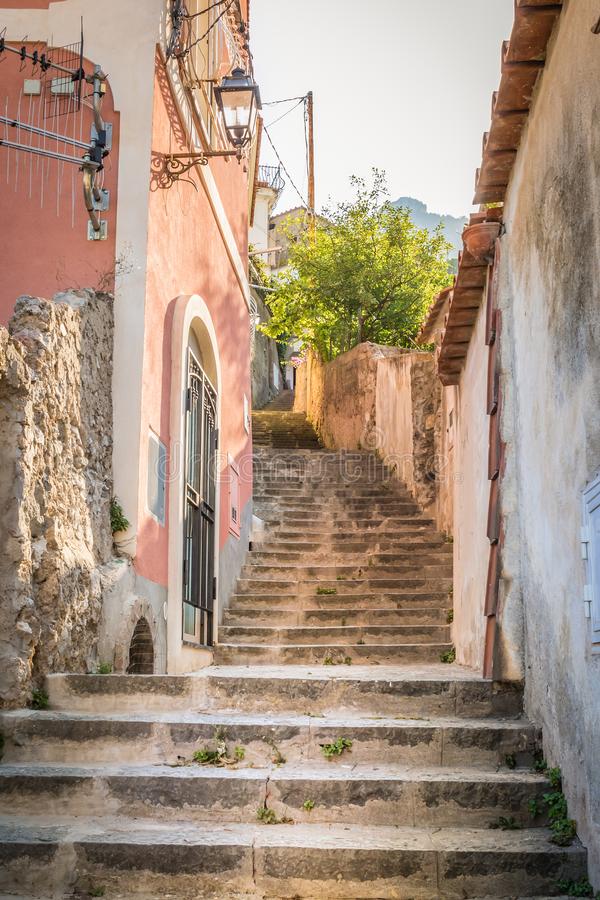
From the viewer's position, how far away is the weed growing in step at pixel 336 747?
4520mm

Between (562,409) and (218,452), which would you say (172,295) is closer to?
(218,452)

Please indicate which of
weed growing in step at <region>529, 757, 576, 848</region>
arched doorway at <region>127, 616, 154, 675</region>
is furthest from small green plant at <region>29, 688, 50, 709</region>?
weed growing in step at <region>529, 757, 576, 848</region>

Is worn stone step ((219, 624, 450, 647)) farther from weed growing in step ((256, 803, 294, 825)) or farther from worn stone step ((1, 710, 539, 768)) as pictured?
weed growing in step ((256, 803, 294, 825))

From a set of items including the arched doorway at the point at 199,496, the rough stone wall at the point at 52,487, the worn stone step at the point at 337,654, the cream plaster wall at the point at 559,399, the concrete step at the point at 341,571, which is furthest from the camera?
the concrete step at the point at 341,571

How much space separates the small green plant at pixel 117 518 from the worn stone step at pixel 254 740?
1.70 m

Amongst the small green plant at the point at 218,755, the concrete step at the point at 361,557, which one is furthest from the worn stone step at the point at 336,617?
the small green plant at the point at 218,755

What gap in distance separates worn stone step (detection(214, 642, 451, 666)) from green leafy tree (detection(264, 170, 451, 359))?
11.5 metres

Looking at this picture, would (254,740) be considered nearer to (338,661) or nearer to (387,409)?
(338,661)

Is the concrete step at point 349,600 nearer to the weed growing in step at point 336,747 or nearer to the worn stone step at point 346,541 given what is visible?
the worn stone step at point 346,541

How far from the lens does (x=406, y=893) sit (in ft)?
12.1

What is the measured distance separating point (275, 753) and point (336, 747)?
0.29m

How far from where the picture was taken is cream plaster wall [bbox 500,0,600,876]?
3.52 metres

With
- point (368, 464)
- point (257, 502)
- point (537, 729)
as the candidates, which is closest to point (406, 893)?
point (537, 729)

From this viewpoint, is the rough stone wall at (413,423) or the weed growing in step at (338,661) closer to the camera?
the weed growing in step at (338,661)
